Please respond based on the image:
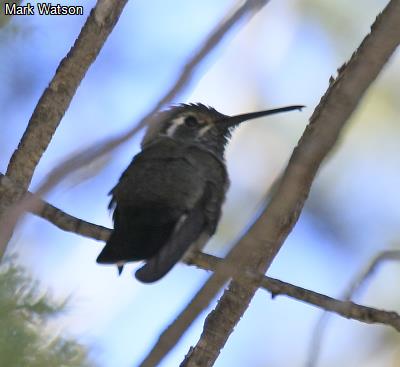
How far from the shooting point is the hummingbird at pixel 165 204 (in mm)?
3604

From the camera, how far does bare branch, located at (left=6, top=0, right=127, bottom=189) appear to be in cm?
387

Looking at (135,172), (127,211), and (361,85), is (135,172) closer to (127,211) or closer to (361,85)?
(127,211)

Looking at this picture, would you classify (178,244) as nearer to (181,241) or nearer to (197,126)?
(181,241)

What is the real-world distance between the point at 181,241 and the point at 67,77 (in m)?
0.98

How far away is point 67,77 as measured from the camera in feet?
12.9

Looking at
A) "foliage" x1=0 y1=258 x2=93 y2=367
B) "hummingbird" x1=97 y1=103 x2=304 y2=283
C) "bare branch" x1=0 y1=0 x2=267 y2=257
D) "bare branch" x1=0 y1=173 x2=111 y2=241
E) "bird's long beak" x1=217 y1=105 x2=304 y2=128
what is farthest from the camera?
"bird's long beak" x1=217 y1=105 x2=304 y2=128

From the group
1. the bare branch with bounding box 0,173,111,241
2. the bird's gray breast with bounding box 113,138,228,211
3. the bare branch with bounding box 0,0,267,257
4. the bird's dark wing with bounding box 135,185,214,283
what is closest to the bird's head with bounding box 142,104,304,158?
the bird's gray breast with bounding box 113,138,228,211

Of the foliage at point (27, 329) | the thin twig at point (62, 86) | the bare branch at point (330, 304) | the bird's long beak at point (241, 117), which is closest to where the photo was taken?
the foliage at point (27, 329)

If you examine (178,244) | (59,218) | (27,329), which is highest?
(178,244)

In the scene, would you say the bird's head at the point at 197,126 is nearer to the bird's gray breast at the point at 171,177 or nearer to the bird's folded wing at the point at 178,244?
the bird's gray breast at the point at 171,177

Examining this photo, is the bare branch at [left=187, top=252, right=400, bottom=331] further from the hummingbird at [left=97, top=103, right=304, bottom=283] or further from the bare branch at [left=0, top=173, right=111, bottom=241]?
the bare branch at [left=0, top=173, right=111, bottom=241]

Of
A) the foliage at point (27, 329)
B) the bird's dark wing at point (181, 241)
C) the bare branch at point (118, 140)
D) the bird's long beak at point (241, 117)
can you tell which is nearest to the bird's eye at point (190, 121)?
the bird's long beak at point (241, 117)

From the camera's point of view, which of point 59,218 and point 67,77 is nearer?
point 59,218

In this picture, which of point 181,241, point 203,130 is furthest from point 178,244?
point 203,130
